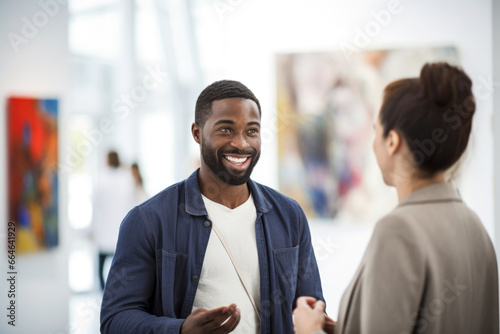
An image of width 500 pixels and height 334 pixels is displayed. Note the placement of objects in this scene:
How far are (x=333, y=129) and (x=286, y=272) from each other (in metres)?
3.66

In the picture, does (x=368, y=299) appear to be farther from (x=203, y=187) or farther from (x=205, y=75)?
(x=205, y=75)

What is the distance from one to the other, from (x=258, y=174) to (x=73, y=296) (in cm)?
268

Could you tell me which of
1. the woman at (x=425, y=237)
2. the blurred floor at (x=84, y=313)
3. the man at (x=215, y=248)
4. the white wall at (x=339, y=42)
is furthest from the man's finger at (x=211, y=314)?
the white wall at (x=339, y=42)

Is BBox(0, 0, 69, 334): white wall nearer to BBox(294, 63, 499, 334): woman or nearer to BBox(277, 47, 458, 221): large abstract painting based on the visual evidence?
BBox(277, 47, 458, 221): large abstract painting

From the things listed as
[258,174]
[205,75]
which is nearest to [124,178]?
[258,174]

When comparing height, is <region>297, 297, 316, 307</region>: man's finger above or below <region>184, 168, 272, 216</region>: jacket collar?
below

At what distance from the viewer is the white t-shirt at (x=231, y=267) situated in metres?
1.74

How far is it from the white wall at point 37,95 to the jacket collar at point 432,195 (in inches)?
155

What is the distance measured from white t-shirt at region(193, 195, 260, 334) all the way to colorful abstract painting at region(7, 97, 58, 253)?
3.09 metres

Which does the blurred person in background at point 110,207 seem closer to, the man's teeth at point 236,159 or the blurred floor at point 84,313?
the blurred floor at point 84,313

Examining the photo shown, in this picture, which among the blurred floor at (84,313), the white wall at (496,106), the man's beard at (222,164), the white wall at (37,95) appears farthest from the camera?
the blurred floor at (84,313)

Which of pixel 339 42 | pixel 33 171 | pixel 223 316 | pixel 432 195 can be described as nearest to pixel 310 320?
pixel 223 316

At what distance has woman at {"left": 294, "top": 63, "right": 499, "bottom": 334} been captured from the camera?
1.11 meters

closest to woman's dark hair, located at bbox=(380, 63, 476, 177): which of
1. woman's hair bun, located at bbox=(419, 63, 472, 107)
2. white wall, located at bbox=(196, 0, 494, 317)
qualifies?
woman's hair bun, located at bbox=(419, 63, 472, 107)
